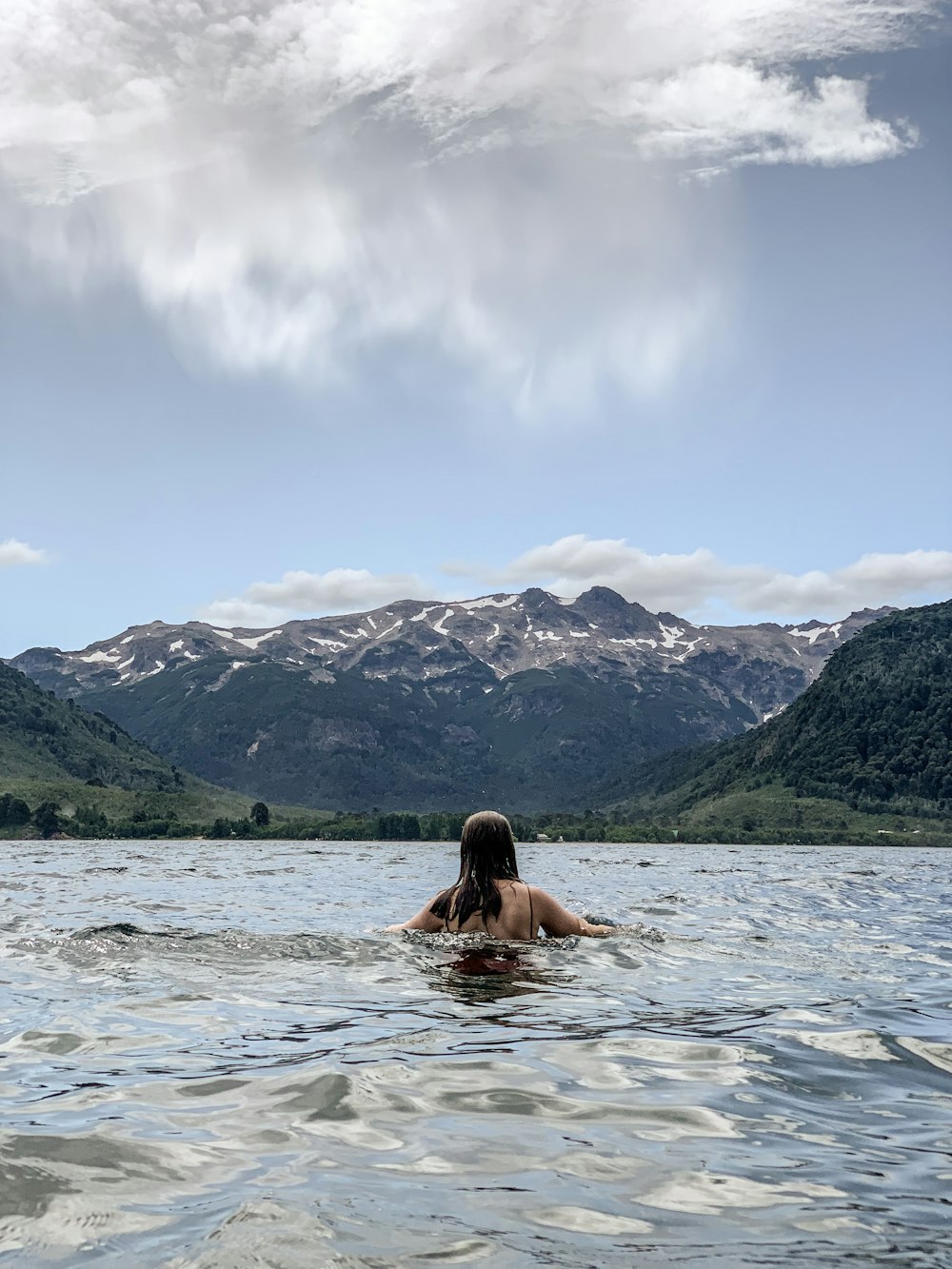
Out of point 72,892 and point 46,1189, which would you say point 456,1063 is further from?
point 72,892

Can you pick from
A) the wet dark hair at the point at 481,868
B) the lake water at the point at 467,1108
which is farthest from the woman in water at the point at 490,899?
the lake water at the point at 467,1108

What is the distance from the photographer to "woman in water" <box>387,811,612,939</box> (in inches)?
875

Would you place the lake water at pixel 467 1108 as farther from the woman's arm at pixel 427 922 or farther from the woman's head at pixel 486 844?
the woman's head at pixel 486 844

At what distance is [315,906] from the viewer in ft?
168

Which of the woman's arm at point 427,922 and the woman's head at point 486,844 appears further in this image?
the woman's arm at point 427,922

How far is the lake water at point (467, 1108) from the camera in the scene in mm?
8172

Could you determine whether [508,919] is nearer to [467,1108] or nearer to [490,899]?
[490,899]

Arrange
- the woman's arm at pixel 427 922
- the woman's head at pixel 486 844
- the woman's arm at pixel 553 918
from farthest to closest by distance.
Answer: the woman's arm at pixel 427 922 < the woman's arm at pixel 553 918 < the woman's head at pixel 486 844

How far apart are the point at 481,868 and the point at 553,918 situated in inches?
92.1

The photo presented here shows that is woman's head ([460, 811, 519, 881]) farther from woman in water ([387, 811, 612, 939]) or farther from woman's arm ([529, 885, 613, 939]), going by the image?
woman's arm ([529, 885, 613, 939])

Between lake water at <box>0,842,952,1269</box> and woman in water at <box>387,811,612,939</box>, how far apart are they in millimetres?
493

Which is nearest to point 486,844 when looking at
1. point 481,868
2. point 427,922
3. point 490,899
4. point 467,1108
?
point 481,868

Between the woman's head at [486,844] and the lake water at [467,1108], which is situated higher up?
the woman's head at [486,844]

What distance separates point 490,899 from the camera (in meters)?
22.9
